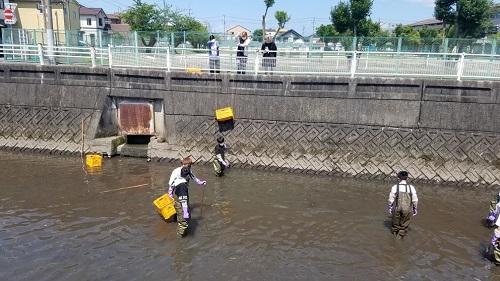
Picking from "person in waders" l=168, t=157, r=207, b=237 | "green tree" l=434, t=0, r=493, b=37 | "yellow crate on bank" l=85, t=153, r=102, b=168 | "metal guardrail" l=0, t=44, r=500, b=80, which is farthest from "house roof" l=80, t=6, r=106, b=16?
"person in waders" l=168, t=157, r=207, b=237

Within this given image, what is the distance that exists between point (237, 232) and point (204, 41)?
15566 millimetres

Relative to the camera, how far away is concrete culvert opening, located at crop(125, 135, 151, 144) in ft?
50.3

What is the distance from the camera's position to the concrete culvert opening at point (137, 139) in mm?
15342

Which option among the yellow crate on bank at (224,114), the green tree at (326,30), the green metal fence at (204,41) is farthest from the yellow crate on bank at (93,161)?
the green tree at (326,30)

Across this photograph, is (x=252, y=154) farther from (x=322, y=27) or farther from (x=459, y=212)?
(x=322, y=27)

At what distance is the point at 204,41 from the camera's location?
74.0 feet

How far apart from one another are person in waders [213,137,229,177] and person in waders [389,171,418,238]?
18.3 ft

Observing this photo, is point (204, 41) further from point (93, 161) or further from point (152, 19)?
point (152, 19)

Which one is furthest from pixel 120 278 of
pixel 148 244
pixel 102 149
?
pixel 102 149

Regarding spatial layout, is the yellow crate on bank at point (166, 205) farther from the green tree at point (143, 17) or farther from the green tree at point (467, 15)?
the green tree at point (143, 17)

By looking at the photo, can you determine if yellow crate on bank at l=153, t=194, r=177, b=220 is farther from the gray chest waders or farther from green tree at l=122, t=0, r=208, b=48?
green tree at l=122, t=0, r=208, b=48

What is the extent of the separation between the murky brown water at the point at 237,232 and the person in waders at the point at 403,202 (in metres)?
0.52

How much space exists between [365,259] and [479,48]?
14.1 m

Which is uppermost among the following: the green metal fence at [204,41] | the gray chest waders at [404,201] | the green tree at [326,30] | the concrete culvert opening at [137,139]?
the green tree at [326,30]
